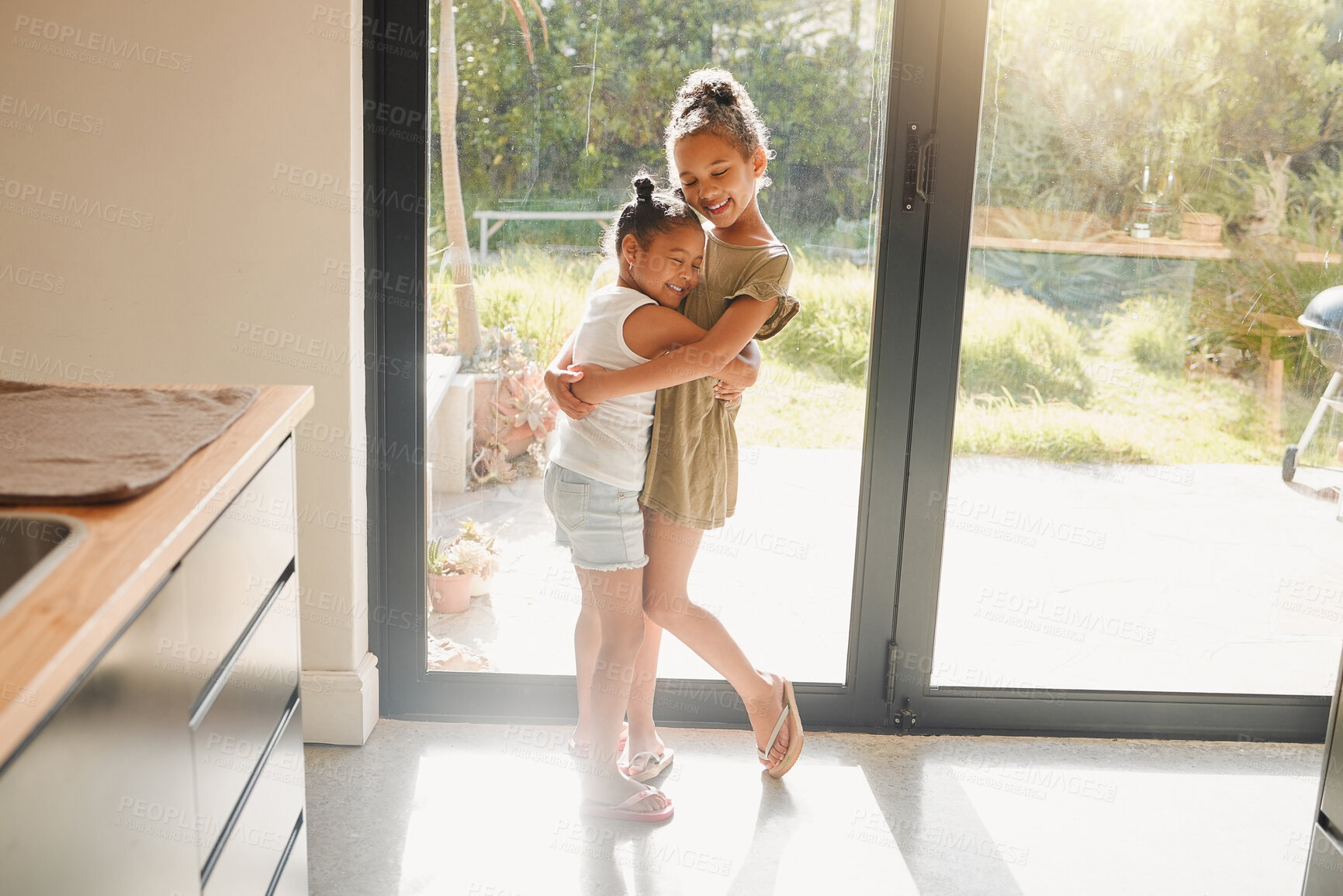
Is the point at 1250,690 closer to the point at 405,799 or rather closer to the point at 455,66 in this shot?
the point at 405,799

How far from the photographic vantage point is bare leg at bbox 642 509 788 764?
90.7 inches

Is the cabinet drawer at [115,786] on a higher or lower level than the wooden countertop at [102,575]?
lower

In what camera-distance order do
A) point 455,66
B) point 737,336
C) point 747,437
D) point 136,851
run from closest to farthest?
point 136,851
point 737,336
point 455,66
point 747,437

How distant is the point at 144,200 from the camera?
7.43 ft

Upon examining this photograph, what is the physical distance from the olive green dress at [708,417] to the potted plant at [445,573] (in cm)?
60

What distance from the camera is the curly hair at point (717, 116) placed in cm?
205

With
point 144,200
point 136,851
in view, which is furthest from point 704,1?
point 136,851

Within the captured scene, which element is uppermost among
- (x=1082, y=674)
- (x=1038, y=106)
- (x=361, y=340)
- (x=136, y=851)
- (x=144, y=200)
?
(x=1038, y=106)

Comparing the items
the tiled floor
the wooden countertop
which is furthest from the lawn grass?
the wooden countertop

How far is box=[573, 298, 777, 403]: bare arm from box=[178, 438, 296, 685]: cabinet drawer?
620mm

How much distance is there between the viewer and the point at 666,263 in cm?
205

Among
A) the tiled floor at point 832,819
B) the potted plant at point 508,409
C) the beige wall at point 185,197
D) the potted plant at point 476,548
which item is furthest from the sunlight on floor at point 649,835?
the beige wall at point 185,197

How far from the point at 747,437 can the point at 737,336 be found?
521 millimetres

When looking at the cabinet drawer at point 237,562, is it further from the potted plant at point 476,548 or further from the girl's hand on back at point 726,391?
the potted plant at point 476,548
